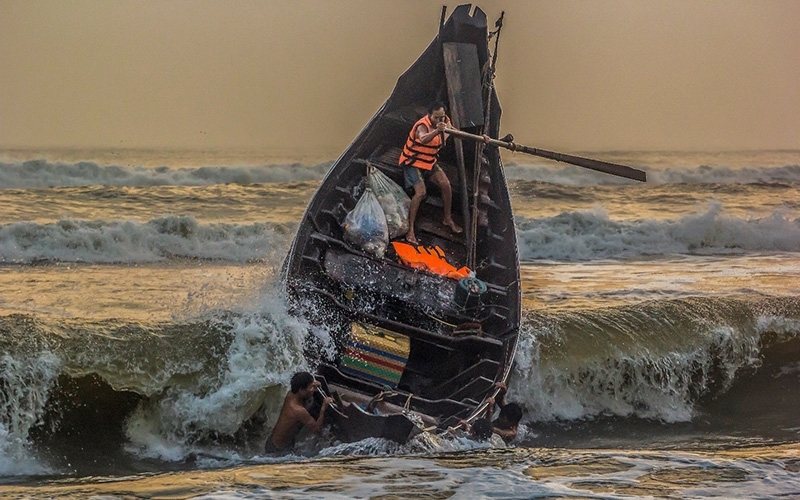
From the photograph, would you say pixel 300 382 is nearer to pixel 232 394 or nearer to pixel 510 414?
pixel 232 394

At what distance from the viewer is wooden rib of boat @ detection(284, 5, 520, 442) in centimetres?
646

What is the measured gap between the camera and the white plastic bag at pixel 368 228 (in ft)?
23.0

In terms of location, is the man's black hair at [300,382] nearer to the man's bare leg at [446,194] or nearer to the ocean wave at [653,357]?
the man's bare leg at [446,194]

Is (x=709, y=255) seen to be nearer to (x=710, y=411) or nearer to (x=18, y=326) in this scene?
(x=710, y=411)

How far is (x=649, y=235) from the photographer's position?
14.9 metres

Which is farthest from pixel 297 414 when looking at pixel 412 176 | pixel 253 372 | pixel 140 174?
pixel 140 174

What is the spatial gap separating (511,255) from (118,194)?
1000 centimetres

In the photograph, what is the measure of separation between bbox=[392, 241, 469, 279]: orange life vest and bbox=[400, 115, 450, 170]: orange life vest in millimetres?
631

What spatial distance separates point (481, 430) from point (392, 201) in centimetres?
213

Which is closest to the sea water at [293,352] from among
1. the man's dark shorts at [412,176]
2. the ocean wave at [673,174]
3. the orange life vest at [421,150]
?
the man's dark shorts at [412,176]

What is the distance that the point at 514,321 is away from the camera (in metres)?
6.84

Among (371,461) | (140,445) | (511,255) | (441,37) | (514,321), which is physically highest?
(441,37)

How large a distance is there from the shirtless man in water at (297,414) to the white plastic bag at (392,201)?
5.66 feet

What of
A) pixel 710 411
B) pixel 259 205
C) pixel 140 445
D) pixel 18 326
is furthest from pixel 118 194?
pixel 710 411
